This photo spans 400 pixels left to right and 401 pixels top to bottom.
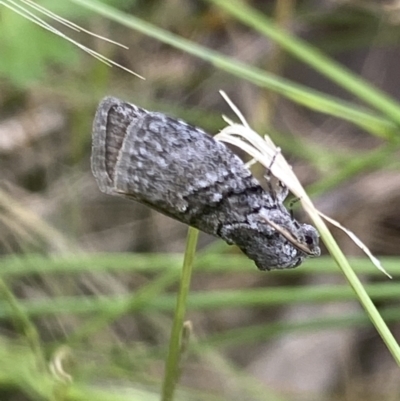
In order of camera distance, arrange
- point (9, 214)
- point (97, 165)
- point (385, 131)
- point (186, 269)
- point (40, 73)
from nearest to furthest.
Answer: point (186, 269) < point (97, 165) < point (385, 131) < point (40, 73) < point (9, 214)

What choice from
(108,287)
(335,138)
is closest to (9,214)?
(108,287)

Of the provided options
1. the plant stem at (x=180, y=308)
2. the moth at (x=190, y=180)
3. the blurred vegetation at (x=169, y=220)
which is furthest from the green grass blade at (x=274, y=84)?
the blurred vegetation at (x=169, y=220)

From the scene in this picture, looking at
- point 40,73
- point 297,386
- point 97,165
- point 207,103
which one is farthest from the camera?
point 207,103

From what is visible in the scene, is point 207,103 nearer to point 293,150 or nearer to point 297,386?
point 293,150

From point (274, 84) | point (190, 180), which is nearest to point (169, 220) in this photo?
point (274, 84)

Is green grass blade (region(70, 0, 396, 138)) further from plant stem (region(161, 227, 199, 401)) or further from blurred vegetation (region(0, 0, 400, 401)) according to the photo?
blurred vegetation (region(0, 0, 400, 401))

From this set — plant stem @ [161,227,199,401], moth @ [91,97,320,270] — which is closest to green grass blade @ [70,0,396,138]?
moth @ [91,97,320,270]

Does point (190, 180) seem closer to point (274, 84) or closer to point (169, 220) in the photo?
point (274, 84)

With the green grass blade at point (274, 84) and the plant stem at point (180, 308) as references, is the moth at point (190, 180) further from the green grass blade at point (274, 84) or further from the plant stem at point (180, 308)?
the green grass blade at point (274, 84)
